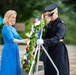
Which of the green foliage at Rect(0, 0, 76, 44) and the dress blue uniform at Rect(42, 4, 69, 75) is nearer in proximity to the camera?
the dress blue uniform at Rect(42, 4, 69, 75)

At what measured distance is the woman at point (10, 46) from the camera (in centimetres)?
700

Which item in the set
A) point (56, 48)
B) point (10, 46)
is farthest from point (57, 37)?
point (10, 46)

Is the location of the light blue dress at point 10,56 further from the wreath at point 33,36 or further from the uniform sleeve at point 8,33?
the wreath at point 33,36

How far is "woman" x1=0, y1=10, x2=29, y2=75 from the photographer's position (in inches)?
275

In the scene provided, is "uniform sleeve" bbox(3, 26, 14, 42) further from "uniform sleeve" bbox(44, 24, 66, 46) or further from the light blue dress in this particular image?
"uniform sleeve" bbox(44, 24, 66, 46)

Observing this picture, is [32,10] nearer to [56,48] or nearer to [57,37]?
[56,48]

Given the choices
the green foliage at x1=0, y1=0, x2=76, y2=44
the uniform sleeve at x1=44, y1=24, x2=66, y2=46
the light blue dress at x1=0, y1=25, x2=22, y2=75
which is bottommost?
the light blue dress at x1=0, y1=25, x2=22, y2=75

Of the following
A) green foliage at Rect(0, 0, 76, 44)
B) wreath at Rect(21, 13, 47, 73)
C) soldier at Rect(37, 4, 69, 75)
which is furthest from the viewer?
green foliage at Rect(0, 0, 76, 44)

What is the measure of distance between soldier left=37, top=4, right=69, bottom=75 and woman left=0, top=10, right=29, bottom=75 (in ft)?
2.07

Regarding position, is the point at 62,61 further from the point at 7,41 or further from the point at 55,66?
the point at 7,41

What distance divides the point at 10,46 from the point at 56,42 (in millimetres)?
1084

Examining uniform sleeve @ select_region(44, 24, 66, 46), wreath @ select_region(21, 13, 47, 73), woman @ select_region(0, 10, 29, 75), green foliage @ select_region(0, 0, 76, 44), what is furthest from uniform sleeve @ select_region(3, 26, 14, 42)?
green foliage @ select_region(0, 0, 76, 44)

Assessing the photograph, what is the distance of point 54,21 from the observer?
6746 mm

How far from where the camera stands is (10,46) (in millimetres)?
7180
